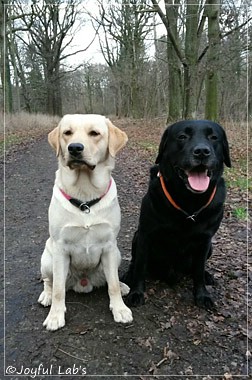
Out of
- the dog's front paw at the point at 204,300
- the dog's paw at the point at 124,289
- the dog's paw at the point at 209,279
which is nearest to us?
the dog's front paw at the point at 204,300

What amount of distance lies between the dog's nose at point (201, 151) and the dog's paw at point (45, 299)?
61.9 inches

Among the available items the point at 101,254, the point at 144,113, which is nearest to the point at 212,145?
the point at 101,254

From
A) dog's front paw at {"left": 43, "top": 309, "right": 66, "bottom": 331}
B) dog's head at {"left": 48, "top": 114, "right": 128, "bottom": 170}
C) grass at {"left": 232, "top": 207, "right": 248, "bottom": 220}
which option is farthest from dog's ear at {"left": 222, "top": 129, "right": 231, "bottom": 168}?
grass at {"left": 232, "top": 207, "right": 248, "bottom": 220}

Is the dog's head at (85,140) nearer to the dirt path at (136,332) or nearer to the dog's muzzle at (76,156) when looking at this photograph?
the dog's muzzle at (76,156)

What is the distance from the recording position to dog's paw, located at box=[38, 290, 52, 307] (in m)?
2.70

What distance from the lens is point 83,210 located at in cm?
241

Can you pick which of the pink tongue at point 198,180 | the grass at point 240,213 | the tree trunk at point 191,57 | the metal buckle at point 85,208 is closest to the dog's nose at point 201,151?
the pink tongue at point 198,180

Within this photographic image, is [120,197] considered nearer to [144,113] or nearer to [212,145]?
[212,145]

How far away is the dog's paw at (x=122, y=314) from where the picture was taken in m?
2.51

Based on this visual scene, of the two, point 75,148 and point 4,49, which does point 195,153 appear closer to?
point 75,148

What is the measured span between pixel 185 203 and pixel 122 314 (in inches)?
36.9

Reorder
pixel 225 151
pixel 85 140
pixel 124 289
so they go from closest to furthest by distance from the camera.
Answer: pixel 85 140 → pixel 225 151 → pixel 124 289

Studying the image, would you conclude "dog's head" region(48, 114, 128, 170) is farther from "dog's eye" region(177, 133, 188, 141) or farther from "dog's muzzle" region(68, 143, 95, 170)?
"dog's eye" region(177, 133, 188, 141)

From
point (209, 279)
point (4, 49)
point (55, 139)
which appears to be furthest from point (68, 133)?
point (4, 49)
